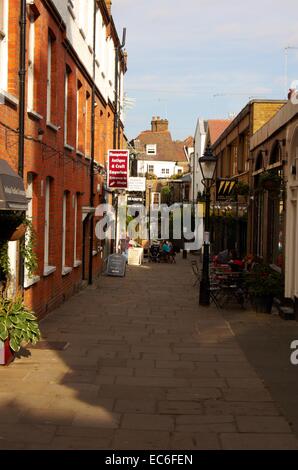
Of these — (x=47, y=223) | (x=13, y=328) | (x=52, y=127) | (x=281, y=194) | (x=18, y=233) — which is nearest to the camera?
(x=13, y=328)

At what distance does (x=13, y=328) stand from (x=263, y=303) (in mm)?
7625

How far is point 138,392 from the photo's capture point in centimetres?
830

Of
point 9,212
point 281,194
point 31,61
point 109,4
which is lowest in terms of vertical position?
point 9,212

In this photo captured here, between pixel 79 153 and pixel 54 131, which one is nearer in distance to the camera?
pixel 54 131

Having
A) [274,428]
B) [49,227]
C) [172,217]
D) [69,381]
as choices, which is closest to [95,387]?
[69,381]

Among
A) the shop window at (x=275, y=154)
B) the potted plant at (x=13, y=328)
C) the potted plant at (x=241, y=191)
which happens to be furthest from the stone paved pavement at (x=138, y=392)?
the potted plant at (x=241, y=191)

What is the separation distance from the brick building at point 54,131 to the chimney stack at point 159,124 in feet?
191

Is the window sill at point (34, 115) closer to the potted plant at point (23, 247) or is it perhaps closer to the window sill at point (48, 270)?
the potted plant at point (23, 247)

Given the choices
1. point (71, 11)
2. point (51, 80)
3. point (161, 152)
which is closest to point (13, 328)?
point (51, 80)

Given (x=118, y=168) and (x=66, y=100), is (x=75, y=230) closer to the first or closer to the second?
(x=66, y=100)

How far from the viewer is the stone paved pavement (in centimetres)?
644

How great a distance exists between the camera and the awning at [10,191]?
9086 millimetres

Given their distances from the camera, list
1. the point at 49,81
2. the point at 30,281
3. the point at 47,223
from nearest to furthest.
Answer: the point at 30,281
the point at 49,81
the point at 47,223

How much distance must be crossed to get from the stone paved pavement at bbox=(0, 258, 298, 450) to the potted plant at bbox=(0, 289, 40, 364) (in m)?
0.31
